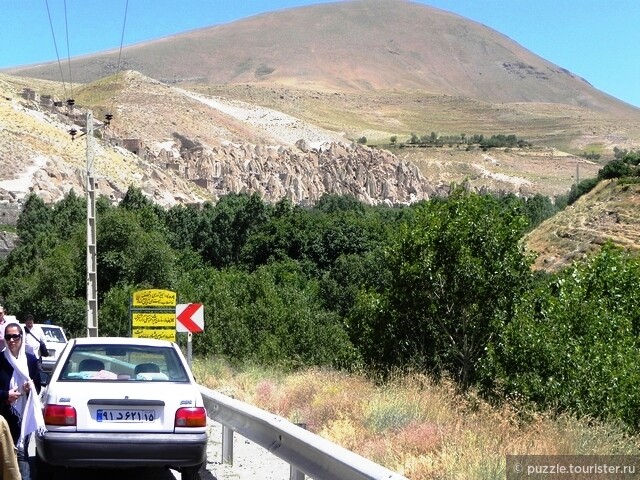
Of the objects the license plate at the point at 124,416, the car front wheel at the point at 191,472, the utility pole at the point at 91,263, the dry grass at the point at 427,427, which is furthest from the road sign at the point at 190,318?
the license plate at the point at 124,416

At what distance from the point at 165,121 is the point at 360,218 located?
100567 millimetres

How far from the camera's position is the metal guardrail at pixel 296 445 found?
24.6 feet

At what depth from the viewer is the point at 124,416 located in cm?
954

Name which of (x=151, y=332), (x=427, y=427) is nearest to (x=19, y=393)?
(x=427, y=427)

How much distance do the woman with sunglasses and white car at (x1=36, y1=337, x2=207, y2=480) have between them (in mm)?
189

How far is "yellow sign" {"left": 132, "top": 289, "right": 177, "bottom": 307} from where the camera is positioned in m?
25.0

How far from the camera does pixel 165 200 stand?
402 ft

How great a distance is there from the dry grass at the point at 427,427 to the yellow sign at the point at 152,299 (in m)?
9.43

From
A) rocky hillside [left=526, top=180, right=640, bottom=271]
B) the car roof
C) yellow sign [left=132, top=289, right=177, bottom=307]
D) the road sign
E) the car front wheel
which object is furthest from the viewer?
rocky hillside [left=526, top=180, right=640, bottom=271]

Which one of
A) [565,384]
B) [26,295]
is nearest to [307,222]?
[26,295]

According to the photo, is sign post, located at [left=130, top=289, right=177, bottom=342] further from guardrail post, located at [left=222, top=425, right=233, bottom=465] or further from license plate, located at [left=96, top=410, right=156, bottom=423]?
license plate, located at [left=96, top=410, right=156, bottom=423]

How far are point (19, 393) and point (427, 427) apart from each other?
377 cm

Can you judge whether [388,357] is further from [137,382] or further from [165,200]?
[165,200]

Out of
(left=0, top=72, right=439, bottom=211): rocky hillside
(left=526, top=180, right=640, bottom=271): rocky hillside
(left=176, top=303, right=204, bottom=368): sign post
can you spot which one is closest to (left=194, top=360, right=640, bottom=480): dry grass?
(left=176, top=303, right=204, bottom=368): sign post
